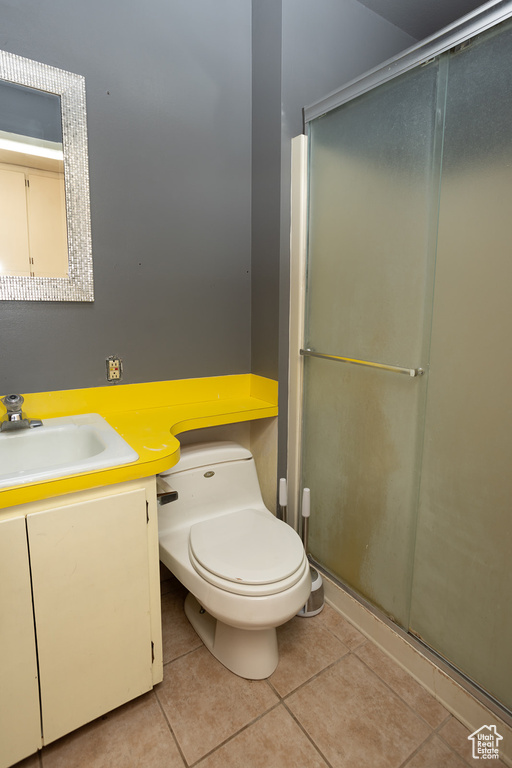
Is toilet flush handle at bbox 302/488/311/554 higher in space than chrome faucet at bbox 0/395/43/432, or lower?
lower

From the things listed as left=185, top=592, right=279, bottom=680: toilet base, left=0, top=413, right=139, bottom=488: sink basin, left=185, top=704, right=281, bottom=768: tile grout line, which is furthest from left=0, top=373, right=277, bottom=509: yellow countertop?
left=185, top=704, right=281, bottom=768: tile grout line

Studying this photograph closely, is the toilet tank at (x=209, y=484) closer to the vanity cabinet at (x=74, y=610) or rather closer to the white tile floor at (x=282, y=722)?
the vanity cabinet at (x=74, y=610)

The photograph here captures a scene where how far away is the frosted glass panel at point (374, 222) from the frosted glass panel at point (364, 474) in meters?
0.12

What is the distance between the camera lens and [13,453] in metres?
1.28

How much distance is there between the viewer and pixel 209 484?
1616 millimetres

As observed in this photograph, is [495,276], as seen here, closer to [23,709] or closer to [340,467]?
[340,467]

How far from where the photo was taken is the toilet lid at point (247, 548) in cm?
124

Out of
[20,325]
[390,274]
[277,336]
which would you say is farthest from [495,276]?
[20,325]

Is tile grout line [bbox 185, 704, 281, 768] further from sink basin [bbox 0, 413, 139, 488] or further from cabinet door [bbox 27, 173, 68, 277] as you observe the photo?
cabinet door [bbox 27, 173, 68, 277]

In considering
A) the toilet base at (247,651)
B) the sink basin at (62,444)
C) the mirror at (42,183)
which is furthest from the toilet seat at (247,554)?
the mirror at (42,183)

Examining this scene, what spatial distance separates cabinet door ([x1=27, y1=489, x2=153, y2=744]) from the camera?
1.02 m

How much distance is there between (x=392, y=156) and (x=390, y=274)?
0.37 m

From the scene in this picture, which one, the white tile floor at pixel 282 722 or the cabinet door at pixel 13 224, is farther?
the cabinet door at pixel 13 224

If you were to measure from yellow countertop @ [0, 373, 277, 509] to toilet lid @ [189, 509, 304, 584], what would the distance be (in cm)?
36
